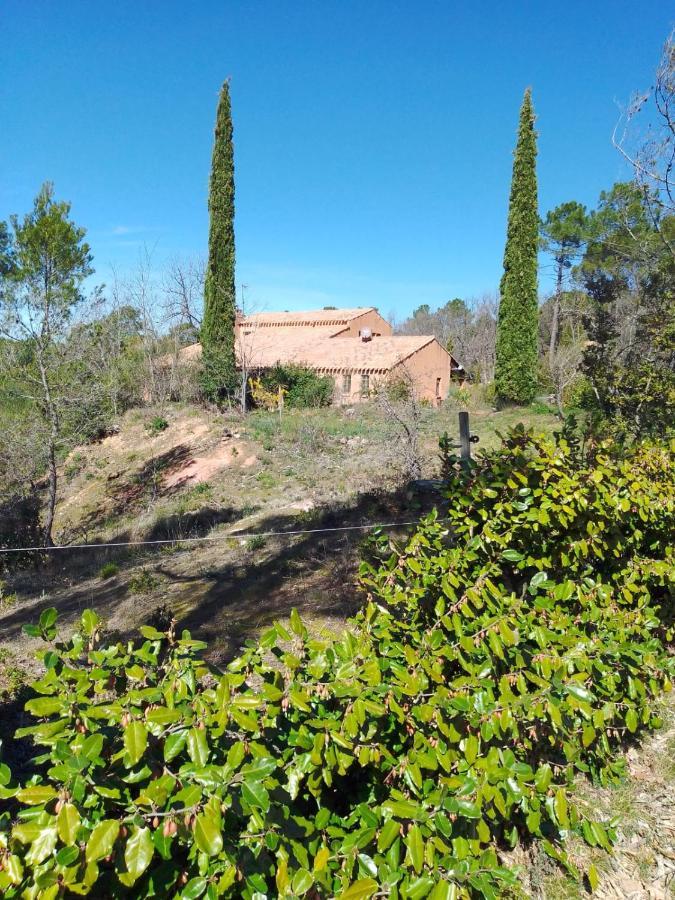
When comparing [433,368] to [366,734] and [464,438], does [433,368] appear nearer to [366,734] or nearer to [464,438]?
[464,438]

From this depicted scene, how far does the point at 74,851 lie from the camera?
3.54ft

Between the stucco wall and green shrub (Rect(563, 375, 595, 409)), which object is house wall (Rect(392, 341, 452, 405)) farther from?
green shrub (Rect(563, 375, 595, 409))

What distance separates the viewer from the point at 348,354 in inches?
1067

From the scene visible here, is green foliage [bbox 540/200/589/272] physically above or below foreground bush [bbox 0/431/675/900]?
above

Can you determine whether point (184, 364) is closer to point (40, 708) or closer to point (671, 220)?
point (671, 220)

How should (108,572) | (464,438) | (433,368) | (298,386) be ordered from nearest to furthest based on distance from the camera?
(464,438) → (108,572) → (298,386) → (433,368)

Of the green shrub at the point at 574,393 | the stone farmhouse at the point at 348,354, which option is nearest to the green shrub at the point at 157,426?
the stone farmhouse at the point at 348,354

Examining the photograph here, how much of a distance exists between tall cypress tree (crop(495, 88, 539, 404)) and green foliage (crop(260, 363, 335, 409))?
24.3 ft

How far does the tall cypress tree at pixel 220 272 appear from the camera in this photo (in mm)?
21891

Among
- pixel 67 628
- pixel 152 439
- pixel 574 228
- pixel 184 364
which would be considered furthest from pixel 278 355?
pixel 67 628

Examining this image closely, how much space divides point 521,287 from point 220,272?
12.2 m

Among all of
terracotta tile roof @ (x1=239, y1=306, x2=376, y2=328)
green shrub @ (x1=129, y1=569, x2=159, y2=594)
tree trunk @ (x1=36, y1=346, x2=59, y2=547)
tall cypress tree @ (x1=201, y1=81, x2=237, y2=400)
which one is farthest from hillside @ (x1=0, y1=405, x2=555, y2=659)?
terracotta tile roof @ (x1=239, y1=306, x2=376, y2=328)

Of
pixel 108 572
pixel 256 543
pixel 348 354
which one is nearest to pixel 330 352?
pixel 348 354

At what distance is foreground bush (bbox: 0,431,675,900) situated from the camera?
118 centimetres
